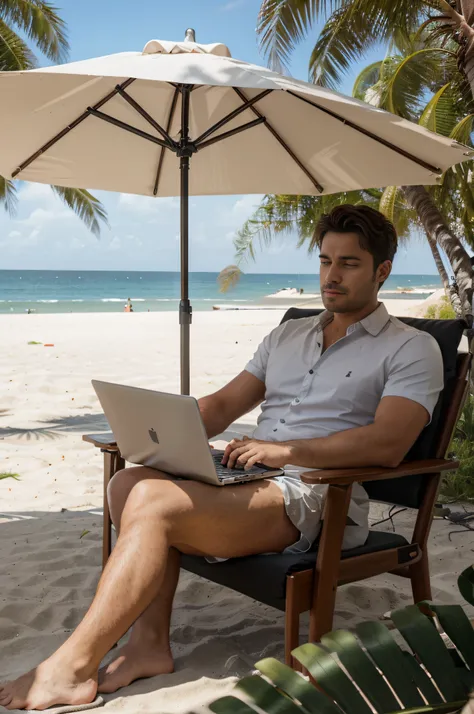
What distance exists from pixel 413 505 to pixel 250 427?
4304mm

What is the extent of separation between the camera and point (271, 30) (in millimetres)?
11727

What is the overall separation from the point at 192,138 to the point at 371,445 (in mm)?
2346

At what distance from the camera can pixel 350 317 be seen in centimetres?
313

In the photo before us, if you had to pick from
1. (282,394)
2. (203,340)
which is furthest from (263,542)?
(203,340)

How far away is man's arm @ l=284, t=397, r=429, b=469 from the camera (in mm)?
2725

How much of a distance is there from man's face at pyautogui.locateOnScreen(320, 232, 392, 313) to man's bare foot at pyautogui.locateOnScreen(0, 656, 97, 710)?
5.03ft

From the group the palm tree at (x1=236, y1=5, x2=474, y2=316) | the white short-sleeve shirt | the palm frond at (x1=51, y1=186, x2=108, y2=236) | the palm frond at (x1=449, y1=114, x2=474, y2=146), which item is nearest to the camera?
the white short-sleeve shirt

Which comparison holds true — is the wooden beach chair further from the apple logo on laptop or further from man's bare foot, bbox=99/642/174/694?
the apple logo on laptop

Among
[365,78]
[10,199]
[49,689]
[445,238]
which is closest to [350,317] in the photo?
[49,689]

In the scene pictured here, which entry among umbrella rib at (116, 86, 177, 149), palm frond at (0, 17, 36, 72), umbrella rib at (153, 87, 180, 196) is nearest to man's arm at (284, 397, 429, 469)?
umbrella rib at (116, 86, 177, 149)

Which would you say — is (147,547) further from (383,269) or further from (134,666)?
(383,269)

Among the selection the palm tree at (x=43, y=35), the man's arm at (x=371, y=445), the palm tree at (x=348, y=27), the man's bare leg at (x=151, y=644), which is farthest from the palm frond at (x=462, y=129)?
the man's bare leg at (x=151, y=644)

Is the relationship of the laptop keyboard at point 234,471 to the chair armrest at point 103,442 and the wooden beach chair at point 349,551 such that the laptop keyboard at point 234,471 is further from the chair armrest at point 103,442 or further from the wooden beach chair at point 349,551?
the chair armrest at point 103,442

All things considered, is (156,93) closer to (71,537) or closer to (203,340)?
(71,537)
